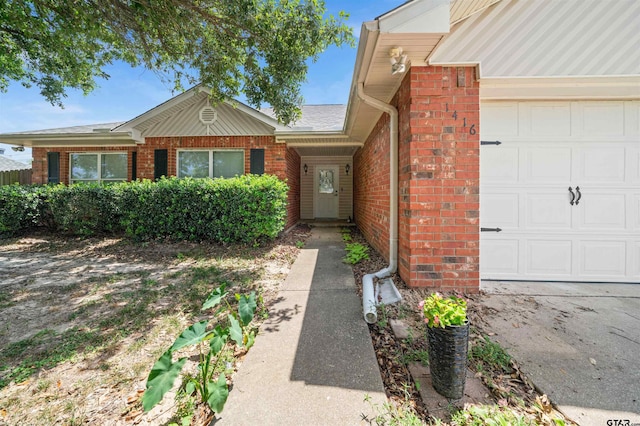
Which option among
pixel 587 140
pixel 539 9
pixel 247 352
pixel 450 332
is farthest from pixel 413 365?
pixel 539 9

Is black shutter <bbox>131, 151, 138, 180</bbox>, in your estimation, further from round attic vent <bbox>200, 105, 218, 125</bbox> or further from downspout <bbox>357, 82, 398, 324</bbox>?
downspout <bbox>357, 82, 398, 324</bbox>

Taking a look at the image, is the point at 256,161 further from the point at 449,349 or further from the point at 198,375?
the point at 449,349

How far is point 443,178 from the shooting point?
289 centimetres

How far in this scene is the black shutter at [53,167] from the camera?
7.95 metres

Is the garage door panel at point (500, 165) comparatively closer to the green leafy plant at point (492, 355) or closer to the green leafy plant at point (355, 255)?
the green leafy plant at point (492, 355)

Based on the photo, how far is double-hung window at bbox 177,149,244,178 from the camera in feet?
23.4

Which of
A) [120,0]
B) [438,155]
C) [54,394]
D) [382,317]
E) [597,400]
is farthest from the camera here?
[120,0]

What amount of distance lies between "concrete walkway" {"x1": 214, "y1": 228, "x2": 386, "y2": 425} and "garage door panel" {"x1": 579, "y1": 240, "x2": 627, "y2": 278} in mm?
2986

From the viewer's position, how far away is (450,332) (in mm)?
1511

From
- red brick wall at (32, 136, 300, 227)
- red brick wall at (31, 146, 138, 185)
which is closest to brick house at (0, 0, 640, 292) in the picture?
red brick wall at (32, 136, 300, 227)

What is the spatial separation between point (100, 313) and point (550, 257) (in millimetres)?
5376

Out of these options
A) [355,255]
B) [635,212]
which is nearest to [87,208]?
[355,255]

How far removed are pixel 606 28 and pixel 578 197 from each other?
186 cm

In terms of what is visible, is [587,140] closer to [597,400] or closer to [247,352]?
[597,400]
